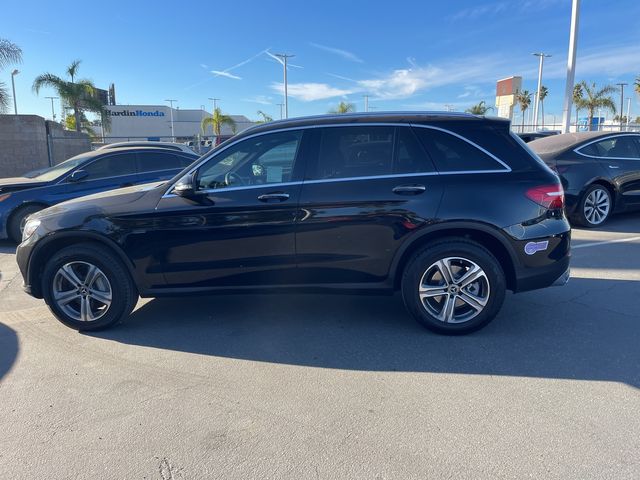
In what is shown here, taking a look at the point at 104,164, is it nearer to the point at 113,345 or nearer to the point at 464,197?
the point at 113,345

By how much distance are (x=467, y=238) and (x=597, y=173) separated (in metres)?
5.60

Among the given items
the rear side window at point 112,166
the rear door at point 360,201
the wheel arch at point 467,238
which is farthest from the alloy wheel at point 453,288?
the rear side window at point 112,166

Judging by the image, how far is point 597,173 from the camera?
8.16 metres

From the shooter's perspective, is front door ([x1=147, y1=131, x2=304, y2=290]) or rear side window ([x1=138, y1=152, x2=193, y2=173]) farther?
rear side window ([x1=138, y1=152, x2=193, y2=173])

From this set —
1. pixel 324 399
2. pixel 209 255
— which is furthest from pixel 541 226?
pixel 209 255

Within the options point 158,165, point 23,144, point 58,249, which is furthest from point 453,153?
point 23,144

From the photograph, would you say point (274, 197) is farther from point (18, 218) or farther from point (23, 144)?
point (23, 144)

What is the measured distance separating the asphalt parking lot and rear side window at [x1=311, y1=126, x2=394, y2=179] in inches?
54.5

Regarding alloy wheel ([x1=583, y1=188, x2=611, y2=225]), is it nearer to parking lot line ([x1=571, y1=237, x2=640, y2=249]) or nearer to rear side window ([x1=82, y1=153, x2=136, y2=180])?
parking lot line ([x1=571, y1=237, x2=640, y2=249])

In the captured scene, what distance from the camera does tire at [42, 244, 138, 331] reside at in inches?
163

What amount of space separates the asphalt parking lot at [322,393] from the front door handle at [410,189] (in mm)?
1215

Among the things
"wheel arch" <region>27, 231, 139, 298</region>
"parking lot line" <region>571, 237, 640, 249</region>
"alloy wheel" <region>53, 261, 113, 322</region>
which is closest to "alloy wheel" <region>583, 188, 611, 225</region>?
"parking lot line" <region>571, 237, 640, 249</region>

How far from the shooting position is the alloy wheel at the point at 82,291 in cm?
419

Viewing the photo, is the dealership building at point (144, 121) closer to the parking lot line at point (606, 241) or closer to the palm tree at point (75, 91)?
the palm tree at point (75, 91)
